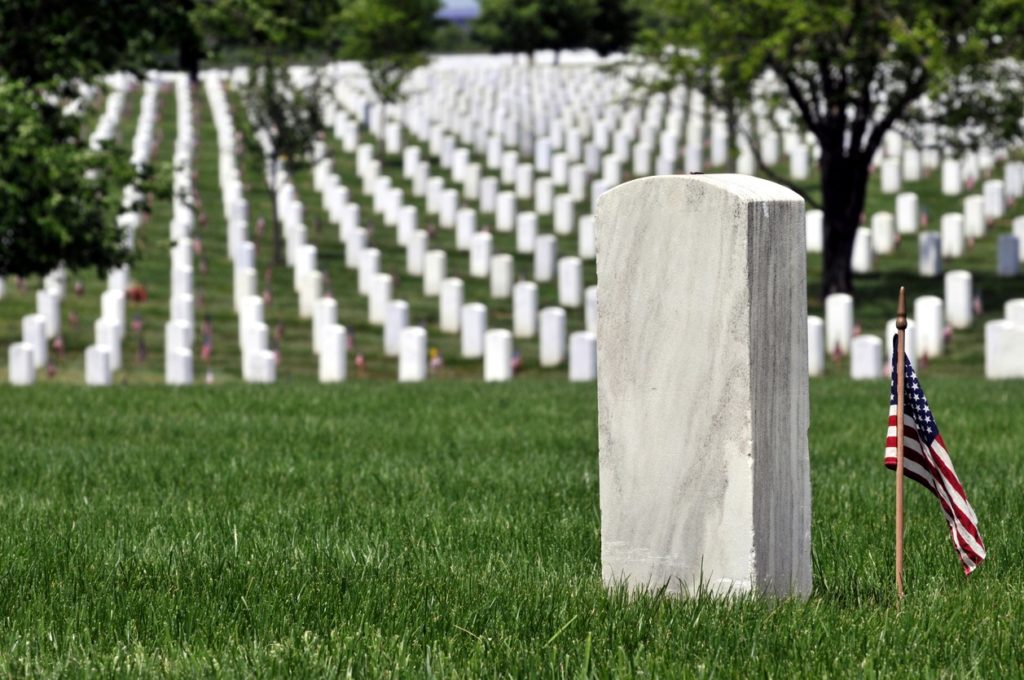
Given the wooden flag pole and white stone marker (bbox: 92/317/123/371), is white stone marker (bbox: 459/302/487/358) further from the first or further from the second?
the wooden flag pole

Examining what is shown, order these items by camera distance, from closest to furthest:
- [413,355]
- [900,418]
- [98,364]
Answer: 1. [900,418]
2. [98,364]
3. [413,355]

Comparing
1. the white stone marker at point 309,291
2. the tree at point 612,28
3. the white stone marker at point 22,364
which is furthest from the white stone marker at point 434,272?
the tree at point 612,28

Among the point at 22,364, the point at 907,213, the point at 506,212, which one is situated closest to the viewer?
the point at 22,364

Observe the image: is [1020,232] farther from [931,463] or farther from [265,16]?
[931,463]

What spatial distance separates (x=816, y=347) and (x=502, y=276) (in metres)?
6.47

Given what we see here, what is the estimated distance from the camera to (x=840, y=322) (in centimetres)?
2030

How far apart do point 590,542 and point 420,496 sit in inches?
65.6

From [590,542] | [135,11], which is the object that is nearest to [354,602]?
[590,542]

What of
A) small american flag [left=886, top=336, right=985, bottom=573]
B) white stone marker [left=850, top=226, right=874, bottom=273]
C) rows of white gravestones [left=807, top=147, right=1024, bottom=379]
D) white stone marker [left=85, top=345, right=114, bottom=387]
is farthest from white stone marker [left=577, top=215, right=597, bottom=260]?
small american flag [left=886, top=336, right=985, bottom=573]

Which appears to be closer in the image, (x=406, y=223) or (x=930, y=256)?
(x=930, y=256)

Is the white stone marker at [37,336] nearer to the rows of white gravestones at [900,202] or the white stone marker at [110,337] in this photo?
the white stone marker at [110,337]

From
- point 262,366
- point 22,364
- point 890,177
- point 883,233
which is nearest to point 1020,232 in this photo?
point 883,233

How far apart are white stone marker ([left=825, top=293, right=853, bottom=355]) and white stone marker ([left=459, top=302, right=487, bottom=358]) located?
13.5 feet

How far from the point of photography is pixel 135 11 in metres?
16.1
